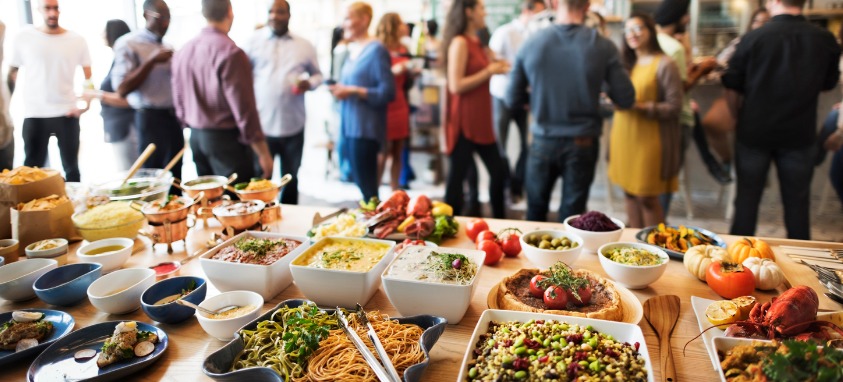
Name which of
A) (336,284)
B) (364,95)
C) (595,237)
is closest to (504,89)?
(364,95)

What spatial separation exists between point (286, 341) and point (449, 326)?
1.45 feet

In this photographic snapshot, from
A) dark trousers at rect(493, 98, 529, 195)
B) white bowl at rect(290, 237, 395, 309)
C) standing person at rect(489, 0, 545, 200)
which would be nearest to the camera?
white bowl at rect(290, 237, 395, 309)

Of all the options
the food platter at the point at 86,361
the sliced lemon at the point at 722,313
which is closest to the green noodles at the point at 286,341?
the food platter at the point at 86,361

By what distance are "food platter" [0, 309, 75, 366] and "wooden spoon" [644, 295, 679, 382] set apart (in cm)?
146

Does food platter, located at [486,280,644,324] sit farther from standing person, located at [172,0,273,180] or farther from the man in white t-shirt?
the man in white t-shirt

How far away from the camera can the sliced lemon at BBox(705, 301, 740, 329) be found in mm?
1344

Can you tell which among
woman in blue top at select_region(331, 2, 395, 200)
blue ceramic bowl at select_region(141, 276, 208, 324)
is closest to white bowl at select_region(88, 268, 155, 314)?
blue ceramic bowl at select_region(141, 276, 208, 324)

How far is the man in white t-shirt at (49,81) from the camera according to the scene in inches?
160

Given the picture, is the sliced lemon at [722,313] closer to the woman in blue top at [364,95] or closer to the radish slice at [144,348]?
the radish slice at [144,348]

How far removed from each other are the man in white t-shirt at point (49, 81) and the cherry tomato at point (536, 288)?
4.20 metres

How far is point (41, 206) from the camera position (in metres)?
2.03

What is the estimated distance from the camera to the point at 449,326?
4.76 ft

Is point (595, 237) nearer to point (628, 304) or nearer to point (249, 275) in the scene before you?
point (628, 304)

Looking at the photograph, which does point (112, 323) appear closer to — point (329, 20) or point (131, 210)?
point (131, 210)
